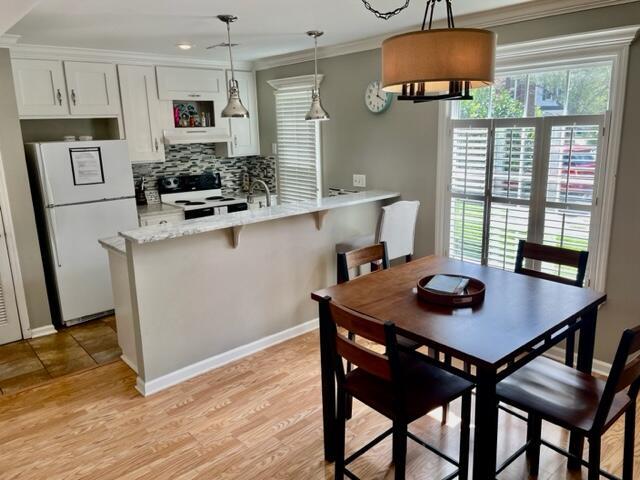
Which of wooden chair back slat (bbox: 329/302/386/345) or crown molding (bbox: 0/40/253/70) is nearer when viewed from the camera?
wooden chair back slat (bbox: 329/302/386/345)

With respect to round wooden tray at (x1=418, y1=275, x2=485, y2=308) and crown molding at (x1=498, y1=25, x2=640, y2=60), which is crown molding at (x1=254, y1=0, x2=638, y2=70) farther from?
round wooden tray at (x1=418, y1=275, x2=485, y2=308)

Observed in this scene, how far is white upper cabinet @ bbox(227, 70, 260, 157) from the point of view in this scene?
16.9ft

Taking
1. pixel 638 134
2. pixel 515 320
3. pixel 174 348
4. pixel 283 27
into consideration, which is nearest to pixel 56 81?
pixel 283 27

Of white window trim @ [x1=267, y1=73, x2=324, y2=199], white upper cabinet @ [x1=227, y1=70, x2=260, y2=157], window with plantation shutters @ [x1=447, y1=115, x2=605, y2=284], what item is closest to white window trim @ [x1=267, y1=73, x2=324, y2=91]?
white window trim @ [x1=267, y1=73, x2=324, y2=199]

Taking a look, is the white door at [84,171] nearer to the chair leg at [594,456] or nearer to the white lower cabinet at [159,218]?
the white lower cabinet at [159,218]

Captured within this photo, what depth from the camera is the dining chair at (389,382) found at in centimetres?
170

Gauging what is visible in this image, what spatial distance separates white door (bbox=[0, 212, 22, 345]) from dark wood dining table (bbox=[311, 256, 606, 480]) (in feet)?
9.28

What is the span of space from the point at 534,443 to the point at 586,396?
20.4 inches

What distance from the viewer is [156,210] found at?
458 cm

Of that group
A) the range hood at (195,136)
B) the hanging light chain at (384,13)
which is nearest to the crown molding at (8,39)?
the range hood at (195,136)

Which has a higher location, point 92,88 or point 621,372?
point 92,88

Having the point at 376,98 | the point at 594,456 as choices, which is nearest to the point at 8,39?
the point at 376,98

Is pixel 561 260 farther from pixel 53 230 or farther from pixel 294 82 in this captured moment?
pixel 53 230

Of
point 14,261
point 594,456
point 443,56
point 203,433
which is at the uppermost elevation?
point 443,56
